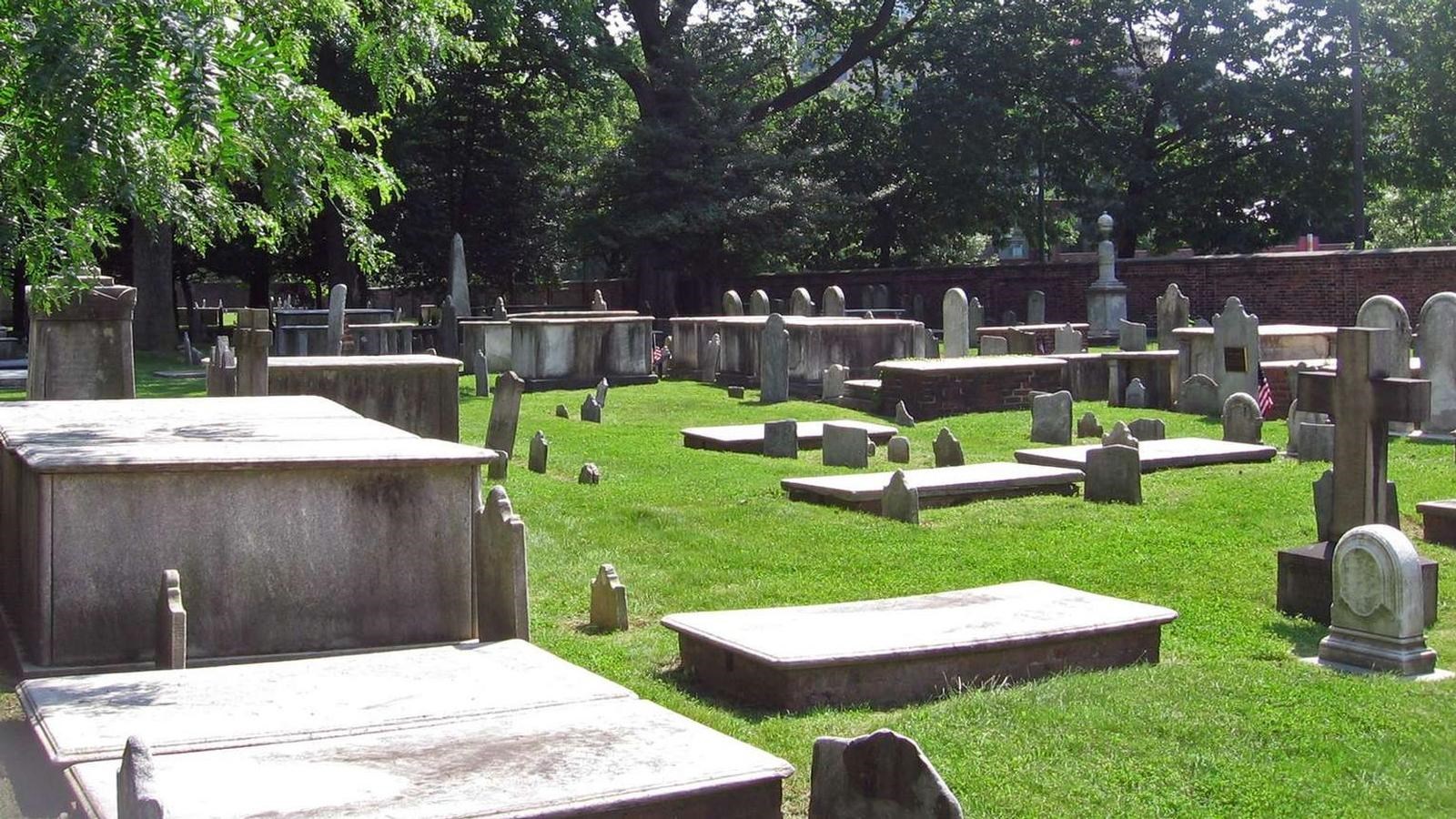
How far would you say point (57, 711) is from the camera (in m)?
5.64

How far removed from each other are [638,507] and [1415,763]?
738 centimetres

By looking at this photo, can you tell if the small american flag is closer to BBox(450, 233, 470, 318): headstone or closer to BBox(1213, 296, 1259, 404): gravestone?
BBox(1213, 296, 1259, 404): gravestone

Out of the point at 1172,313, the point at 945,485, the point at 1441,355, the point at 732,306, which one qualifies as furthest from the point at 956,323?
the point at 945,485

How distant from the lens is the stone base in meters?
8.94

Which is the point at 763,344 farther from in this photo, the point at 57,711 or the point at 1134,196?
the point at 1134,196

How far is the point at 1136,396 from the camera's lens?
2158cm

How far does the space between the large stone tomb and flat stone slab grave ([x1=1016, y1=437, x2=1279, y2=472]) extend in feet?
25.9

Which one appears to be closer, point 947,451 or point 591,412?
point 947,451

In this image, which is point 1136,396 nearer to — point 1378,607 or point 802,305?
point 802,305

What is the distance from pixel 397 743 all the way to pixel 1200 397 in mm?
17160

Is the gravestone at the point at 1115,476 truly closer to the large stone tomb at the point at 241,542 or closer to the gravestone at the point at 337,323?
the large stone tomb at the point at 241,542

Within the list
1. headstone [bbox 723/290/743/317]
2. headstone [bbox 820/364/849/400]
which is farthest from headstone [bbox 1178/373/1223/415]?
headstone [bbox 723/290/743/317]

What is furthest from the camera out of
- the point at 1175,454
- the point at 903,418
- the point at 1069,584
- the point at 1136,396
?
the point at 1136,396

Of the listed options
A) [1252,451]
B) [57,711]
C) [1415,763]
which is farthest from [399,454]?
[1252,451]
